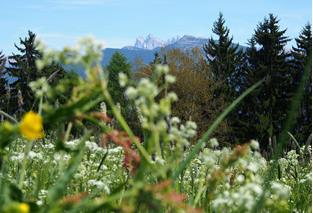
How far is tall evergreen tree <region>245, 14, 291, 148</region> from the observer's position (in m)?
55.2

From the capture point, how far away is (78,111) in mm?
1075

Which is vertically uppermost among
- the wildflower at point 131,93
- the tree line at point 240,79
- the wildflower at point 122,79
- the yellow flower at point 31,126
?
the wildflower at point 122,79

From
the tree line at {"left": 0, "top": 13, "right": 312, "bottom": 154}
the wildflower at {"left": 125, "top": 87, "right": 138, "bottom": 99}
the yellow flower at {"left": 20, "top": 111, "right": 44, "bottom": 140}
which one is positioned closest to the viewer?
the yellow flower at {"left": 20, "top": 111, "right": 44, "bottom": 140}

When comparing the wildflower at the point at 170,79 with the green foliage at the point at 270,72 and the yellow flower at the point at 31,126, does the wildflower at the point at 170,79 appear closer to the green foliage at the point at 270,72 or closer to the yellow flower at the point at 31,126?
the yellow flower at the point at 31,126

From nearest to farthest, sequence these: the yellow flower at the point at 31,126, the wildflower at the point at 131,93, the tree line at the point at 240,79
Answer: the yellow flower at the point at 31,126
the wildflower at the point at 131,93
the tree line at the point at 240,79

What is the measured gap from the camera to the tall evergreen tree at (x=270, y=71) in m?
55.2

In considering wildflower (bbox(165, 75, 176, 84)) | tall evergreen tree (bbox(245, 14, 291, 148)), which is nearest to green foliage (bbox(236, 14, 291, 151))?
tall evergreen tree (bbox(245, 14, 291, 148))

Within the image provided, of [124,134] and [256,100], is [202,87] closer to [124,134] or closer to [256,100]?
[256,100]

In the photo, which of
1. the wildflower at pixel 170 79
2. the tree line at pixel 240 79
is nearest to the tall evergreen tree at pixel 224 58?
the tree line at pixel 240 79

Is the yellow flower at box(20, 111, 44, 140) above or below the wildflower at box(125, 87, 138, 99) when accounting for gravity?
below

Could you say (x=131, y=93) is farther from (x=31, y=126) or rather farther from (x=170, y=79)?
(x=31, y=126)

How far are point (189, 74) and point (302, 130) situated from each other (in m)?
15.7

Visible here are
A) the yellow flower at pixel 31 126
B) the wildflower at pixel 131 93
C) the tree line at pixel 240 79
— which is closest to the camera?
the yellow flower at pixel 31 126

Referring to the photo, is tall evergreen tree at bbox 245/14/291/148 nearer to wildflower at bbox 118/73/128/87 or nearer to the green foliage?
the green foliage
